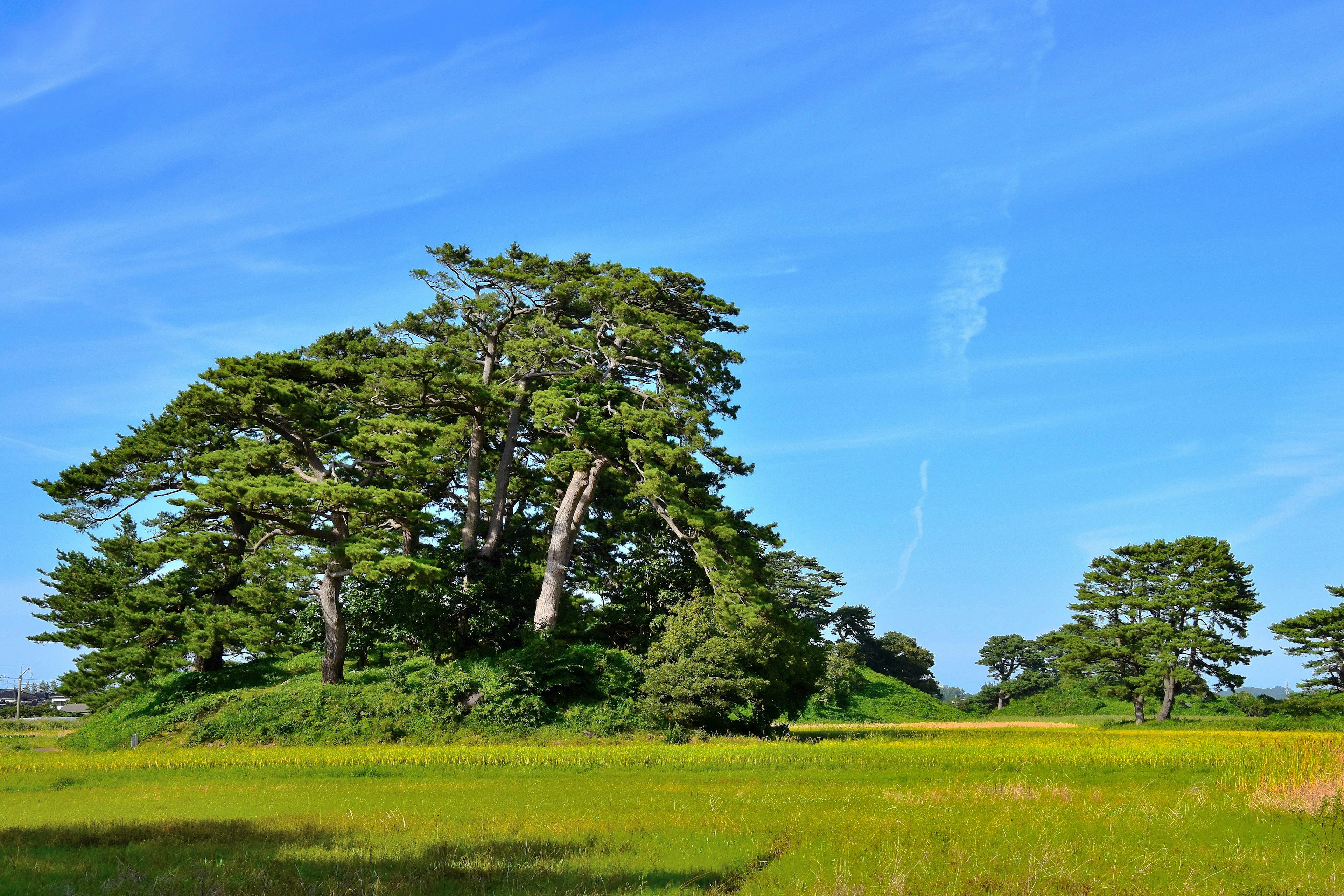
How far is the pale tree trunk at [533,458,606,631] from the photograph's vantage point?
33000 mm

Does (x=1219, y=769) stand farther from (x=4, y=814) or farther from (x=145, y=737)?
(x=145, y=737)

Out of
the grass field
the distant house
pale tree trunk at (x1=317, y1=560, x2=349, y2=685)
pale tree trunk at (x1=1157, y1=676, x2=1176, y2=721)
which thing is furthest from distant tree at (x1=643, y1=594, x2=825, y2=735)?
the distant house

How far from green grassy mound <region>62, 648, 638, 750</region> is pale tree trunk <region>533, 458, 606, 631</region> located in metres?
2.35

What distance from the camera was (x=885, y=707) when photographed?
56.8m

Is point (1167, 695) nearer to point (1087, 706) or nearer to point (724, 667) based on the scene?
point (1087, 706)

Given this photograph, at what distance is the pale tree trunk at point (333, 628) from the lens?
3303 cm

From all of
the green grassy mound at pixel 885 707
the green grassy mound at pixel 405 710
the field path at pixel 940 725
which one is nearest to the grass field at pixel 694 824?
the green grassy mound at pixel 405 710

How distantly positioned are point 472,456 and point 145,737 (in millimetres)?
14808

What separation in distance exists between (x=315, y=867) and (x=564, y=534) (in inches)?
972

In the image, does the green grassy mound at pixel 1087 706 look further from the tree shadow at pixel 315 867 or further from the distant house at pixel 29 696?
the distant house at pixel 29 696

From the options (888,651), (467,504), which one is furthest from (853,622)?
(467,504)

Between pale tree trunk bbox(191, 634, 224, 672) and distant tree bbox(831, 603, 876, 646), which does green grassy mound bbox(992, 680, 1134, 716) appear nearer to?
distant tree bbox(831, 603, 876, 646)

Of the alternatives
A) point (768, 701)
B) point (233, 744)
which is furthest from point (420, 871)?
point (233, 744)

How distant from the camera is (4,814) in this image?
14.2 m
